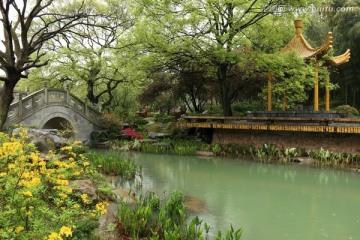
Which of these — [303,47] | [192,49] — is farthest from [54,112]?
[303,47]

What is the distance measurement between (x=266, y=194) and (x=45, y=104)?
11549 mm

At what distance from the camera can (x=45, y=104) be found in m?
16.7

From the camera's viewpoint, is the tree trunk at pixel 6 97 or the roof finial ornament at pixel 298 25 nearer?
the tree trunk at pixel 6 97

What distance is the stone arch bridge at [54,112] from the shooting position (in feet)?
51.2

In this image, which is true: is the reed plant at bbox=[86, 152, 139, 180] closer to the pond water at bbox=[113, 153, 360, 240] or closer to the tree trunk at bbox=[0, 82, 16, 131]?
the pond water at bbox=[113, 153, 360, 240]

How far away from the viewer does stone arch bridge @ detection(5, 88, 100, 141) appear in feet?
51.2

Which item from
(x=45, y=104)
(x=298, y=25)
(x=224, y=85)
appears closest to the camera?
(x=298, y=25)

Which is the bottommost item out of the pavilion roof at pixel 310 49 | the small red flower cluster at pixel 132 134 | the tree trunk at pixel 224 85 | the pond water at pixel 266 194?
the pond water at pixel 266 194

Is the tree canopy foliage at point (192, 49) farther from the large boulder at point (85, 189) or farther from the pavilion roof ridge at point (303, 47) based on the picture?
the large boulder at point (85, 189)

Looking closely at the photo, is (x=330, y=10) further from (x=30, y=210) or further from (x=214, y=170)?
(x=30, y=210)

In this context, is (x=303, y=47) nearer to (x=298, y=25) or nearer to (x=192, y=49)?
(x=298, y=25)

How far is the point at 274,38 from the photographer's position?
1539 cm

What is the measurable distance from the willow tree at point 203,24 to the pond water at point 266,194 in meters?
4.65

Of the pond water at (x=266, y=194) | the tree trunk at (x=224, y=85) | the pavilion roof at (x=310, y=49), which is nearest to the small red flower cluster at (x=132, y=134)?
the pond water at (x=266, y=194)
